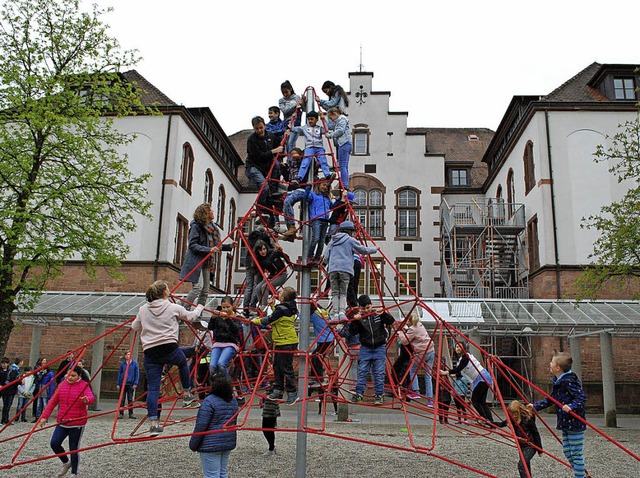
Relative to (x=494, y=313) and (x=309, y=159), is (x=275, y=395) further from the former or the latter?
(x=494, y=313)

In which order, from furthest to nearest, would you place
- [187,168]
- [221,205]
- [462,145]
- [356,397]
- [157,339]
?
[462,145], [221,205], [187,168], [356,397], [157,339]

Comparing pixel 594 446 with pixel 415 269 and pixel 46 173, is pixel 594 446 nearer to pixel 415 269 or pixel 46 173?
pixel 46 173

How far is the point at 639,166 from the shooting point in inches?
591

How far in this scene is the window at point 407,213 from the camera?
95.9ft

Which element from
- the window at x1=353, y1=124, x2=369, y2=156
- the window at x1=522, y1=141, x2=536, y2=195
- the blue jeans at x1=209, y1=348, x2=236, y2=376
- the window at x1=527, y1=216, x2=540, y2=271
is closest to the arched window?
the window at x1=522, y1=141, x2=536, y2=195

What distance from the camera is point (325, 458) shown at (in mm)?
9852

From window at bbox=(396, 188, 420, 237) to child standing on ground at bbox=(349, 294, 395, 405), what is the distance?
22.0m

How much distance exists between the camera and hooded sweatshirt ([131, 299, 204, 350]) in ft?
19.6

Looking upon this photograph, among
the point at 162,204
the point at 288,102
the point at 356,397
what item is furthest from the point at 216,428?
the point at 162,204

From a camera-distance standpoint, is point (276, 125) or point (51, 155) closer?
point (276, 125)

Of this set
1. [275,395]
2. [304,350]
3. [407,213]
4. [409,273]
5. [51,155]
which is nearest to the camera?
[275,395]

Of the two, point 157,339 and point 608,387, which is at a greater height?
point 157,339

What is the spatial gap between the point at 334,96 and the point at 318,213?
6.83ft

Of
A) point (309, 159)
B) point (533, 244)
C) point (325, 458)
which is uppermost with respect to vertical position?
point (533, 244)
